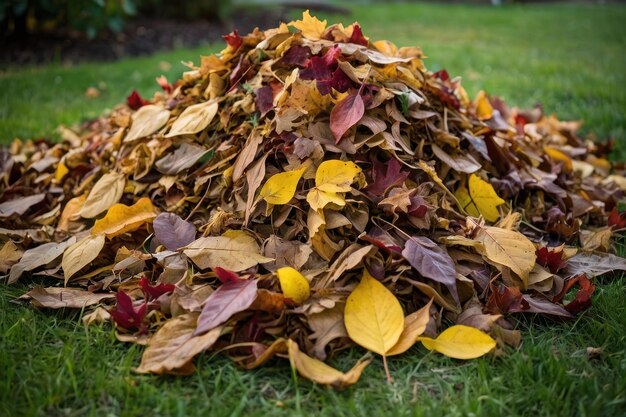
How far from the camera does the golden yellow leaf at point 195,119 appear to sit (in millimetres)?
2051

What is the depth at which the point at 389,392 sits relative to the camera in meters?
1.37

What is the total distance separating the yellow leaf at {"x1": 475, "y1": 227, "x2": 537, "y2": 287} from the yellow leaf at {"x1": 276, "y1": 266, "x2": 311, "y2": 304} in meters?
0.56

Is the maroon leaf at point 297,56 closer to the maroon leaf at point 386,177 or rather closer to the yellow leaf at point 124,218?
the maroon leaf at point 386,177

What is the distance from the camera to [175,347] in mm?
1418

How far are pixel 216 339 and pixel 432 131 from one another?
3.61ft

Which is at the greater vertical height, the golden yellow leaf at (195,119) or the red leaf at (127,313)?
the golden yellow leaf at (195,119)

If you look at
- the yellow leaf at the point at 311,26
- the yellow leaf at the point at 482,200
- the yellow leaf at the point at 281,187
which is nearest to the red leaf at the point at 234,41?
the yellow leaf at the point at 311,26

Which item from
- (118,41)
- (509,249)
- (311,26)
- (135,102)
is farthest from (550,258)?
(118,41)

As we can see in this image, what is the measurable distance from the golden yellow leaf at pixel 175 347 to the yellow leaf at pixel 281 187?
0.45 metres

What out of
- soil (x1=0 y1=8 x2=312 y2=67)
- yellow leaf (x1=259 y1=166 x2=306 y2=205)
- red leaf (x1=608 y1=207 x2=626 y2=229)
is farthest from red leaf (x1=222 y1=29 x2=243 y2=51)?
soil (x1=0 y1=8 x2=312 y2=67)

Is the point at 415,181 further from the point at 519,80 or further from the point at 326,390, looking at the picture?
the point at 519,80

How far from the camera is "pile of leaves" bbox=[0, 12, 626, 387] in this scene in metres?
1.50

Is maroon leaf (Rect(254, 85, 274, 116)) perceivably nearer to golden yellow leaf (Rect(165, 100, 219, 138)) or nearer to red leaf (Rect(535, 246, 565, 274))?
golden yellow leaf (Rect(165, 100, 219, 138))

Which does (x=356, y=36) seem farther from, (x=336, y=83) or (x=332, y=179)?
(x=332, y=179)
